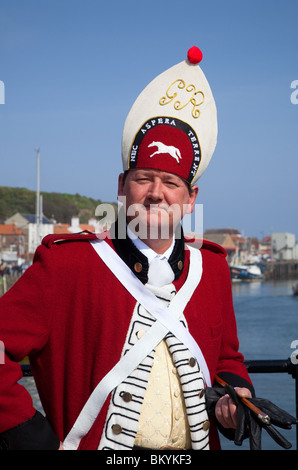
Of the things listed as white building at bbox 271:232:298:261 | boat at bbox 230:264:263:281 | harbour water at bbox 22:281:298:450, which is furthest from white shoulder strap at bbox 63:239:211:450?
white building at bbox 271:232:298:261

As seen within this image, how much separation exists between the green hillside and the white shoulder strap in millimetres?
119248

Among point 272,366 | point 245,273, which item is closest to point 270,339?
point 272,366

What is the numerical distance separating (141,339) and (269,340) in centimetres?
3653

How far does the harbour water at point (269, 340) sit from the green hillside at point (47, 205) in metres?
64.8

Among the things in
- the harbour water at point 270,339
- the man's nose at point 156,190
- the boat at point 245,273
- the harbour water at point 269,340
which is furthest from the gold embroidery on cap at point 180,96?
the boat at point 245,273

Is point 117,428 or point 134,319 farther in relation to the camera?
point 134,319

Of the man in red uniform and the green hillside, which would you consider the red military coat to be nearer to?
the man in red uniform

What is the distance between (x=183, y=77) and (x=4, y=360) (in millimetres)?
1343

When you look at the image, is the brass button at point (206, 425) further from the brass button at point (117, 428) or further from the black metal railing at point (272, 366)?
the black metal railing at point (272, 366)

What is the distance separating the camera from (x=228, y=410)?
7.98 feet

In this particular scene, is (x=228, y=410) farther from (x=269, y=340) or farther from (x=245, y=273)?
(x=245, y=273)

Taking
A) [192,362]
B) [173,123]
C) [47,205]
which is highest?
[47,205]

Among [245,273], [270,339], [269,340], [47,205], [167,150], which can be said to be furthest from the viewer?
[47,205]
